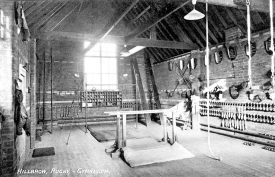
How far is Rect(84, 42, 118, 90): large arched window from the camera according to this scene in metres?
12.5

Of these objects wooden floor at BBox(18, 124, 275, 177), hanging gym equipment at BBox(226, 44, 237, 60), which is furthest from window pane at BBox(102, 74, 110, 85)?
hanging gym equipment at BBox(226, 44, 237, 60)

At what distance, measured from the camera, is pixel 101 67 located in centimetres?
1284

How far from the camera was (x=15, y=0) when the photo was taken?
404cm

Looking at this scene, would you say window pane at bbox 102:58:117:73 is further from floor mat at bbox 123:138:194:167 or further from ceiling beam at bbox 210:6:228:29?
floor mat at bbox 123:138:194:167

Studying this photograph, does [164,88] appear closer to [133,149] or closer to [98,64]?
[98,64]

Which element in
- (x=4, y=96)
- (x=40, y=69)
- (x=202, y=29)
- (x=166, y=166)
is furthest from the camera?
(x=40, y=69)

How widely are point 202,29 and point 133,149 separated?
18.0 feet

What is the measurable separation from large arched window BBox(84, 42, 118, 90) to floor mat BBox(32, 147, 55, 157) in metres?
6.04

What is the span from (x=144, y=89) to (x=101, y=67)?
2.83 meters

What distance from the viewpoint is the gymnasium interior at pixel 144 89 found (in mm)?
4543

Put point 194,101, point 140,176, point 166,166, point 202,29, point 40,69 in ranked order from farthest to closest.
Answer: point 40,69 → point 194,101 → point 202,29 → point 166,166 → point 140,176

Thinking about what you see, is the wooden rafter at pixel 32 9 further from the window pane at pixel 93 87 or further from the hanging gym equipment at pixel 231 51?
the window pane at pixel 93 87

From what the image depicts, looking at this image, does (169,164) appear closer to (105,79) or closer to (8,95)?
(8,95)

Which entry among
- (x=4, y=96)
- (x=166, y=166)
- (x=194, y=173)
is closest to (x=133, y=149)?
(x=166, y=166)
